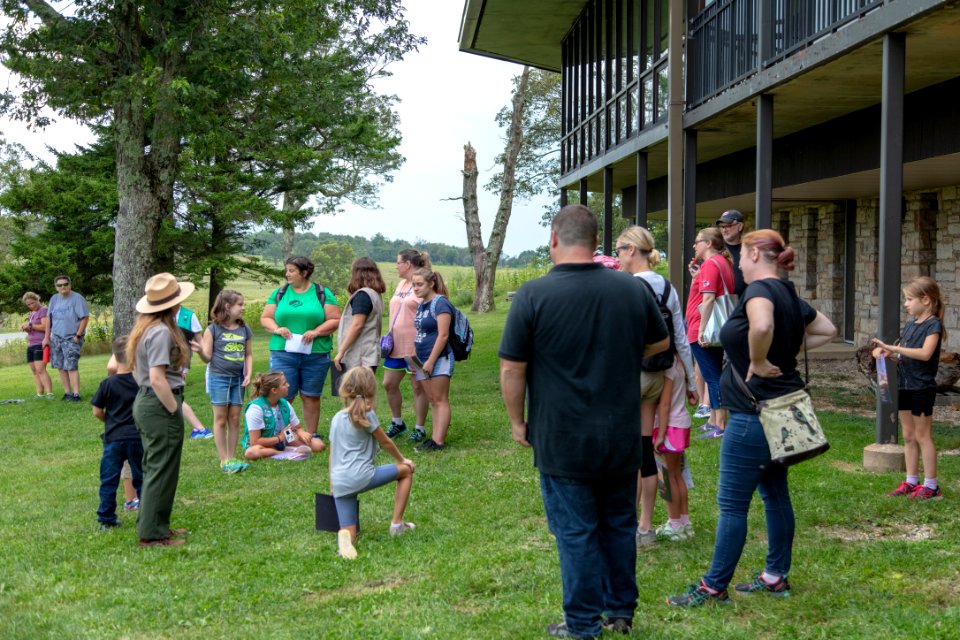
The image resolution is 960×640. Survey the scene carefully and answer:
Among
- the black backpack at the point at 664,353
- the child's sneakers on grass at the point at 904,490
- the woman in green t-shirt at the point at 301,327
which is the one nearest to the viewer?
the black backpack at the point at 664,353

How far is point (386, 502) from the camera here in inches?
278

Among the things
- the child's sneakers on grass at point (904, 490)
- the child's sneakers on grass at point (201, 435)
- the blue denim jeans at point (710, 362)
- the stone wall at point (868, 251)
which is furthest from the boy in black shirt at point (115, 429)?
the stone wall at point (868, 251)

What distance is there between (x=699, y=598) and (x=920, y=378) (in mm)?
2828

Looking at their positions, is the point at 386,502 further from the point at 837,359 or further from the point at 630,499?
the point at 837,359

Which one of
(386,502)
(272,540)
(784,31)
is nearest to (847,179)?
(784,31)

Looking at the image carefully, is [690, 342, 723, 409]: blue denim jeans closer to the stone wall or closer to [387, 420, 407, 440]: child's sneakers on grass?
[387, 420, 407, 440]: child's sneakers on grass

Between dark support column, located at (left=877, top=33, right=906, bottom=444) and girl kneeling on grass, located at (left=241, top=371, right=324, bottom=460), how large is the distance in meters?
4.88

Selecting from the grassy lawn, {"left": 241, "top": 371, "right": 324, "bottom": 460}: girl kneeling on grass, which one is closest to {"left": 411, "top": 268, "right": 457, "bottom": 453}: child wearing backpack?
the grassy lawn

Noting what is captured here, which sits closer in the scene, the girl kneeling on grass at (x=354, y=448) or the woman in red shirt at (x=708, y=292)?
the girl kneeling on grass at (x=354, y=448)

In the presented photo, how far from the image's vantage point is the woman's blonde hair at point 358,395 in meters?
5.91

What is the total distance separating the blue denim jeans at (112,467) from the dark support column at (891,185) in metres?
5.30

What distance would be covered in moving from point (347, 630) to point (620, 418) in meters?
1.64

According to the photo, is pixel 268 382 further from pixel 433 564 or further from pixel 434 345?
pixel 433 564

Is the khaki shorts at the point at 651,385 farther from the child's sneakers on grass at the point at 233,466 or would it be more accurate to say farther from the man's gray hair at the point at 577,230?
the child's sneakers on grass at the point at 233,466
